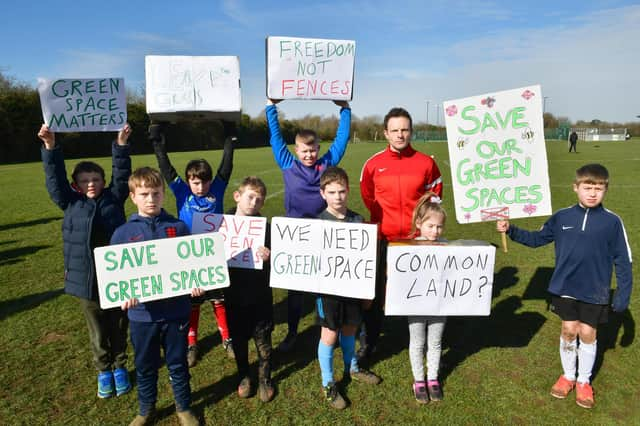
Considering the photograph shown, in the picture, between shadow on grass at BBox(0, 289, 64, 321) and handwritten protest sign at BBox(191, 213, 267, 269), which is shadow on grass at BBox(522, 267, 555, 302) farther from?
shadow on grass at BBox(0, 289, 64, 321)

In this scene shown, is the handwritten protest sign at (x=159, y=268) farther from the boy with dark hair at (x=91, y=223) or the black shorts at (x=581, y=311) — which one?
the black shorts at (x=581, y=311)

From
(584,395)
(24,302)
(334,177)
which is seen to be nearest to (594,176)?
(584,395)

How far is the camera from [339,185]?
3.29 m

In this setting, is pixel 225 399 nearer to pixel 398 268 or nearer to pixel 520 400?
pixel 398 268

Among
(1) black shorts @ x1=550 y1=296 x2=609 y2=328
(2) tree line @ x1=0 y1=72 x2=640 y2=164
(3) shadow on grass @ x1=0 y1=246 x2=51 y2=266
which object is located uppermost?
A: (2) tree line @ x1=0 y1=72 x2=640 y2=164

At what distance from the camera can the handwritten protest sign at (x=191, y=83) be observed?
3.95 meters

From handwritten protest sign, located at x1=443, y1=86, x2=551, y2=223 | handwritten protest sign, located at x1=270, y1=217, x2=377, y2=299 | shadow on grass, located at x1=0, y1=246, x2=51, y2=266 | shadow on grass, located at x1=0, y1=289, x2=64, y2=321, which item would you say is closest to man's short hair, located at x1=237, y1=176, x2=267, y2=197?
handwritten protest sign, located at x1=270, y1=217, x2=377, y2=299

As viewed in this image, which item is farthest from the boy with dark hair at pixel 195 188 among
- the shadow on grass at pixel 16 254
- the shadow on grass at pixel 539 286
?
the shadow on grass at pixel 16 254

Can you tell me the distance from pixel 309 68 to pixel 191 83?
3.80 ft

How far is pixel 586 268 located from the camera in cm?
335

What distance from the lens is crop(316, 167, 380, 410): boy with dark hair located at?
3.33m

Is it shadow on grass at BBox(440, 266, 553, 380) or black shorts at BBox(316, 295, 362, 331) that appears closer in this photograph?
black shorts at BBox(316, 295, 362, 331)

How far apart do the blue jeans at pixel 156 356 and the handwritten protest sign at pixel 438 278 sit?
64.7 inches

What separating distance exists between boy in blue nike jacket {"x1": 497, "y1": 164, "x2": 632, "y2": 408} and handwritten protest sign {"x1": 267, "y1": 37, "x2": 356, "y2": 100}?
7.56ft
